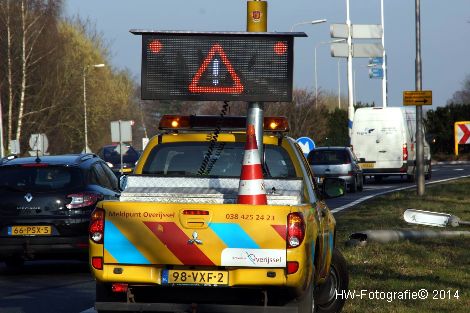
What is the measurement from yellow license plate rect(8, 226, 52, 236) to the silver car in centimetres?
2431

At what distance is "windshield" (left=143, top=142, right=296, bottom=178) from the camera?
9.94 meters

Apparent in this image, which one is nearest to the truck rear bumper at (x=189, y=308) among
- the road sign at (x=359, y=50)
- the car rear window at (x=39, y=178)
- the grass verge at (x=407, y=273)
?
the grass verge at (x=407, y=273)

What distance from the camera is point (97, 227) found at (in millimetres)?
8180

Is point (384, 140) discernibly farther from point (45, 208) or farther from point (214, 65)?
point (214, 65)

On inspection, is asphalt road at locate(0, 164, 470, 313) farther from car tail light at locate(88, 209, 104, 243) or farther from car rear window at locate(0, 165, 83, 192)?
car tail light at locate(88, 209, 104, 243)

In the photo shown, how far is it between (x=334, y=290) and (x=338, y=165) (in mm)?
28698

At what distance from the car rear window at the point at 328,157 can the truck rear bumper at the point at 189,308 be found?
1230 inches

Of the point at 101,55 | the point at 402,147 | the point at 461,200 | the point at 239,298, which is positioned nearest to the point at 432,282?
the point at 239,298

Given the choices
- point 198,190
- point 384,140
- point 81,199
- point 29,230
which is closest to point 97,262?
point 198,190

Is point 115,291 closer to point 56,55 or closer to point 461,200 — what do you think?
point 461,200

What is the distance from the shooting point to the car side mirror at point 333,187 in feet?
34.2

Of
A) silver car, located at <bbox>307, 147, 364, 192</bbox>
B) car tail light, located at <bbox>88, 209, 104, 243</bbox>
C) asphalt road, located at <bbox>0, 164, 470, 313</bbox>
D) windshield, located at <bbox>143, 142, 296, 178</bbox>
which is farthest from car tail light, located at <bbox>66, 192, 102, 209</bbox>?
silver car, located at <bbox>307, 147, 364, 192</bbox>

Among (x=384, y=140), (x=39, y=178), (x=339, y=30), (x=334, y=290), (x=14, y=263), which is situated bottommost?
(x=14, y=263)

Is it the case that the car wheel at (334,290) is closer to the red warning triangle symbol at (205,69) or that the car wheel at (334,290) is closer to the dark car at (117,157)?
the red warning triangle symbol at (205,69)
